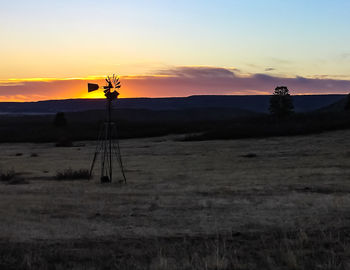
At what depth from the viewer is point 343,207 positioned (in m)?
12.0

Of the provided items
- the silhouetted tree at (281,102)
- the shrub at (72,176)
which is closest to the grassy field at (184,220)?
the shrub at (72,176)

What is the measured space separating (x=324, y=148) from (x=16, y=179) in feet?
66.0

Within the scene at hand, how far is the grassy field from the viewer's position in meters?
7.70

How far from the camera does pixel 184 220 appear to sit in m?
11.0

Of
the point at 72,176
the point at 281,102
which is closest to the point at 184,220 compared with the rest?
the point at 72,176

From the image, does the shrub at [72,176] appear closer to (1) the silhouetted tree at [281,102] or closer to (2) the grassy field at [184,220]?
(2) the grassy field at [184,220]

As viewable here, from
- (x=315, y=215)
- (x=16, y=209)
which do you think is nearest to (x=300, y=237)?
(x=315, y=215)

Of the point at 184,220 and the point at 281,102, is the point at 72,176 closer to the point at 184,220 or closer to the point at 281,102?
the point at 184,220

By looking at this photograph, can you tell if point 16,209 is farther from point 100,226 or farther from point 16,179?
point 16,179

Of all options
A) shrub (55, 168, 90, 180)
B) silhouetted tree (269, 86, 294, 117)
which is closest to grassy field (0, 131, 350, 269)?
shrub (55, 168, 90, 180)

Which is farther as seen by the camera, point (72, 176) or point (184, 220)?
point (72, 176)

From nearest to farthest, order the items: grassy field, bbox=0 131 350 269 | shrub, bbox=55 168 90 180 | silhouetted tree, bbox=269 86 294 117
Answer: grassy field, bbox=0 131 350 269 → shrub, bbox=55 168 90 180 → silhouetted tree, bbox=269 86 294 117

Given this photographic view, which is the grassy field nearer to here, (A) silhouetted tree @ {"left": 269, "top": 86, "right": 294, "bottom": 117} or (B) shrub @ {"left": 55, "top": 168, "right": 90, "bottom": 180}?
(B) shrub @ {"left": 55, "top": 168, "right": 90, "bottom": 180}

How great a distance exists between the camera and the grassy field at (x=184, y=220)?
25.3 ft
